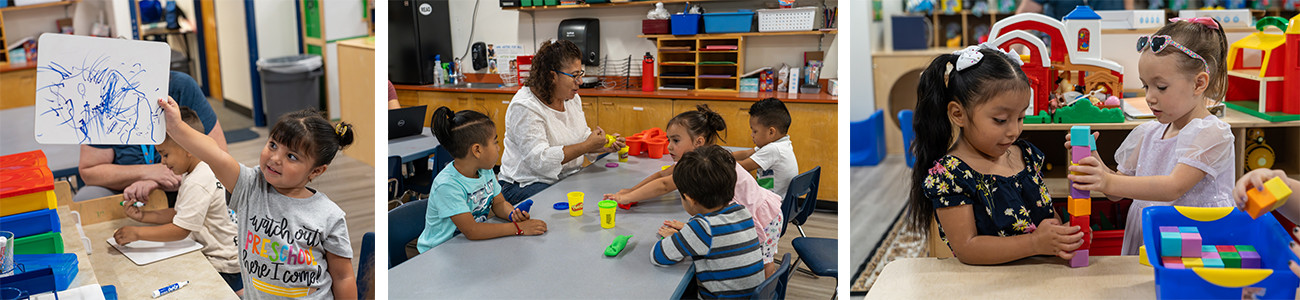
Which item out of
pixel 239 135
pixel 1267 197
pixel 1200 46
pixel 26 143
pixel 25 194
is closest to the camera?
pixel 1267 197

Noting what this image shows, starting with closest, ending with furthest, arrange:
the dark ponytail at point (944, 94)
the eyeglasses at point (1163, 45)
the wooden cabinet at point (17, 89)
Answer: the dark ponytail at point (944, 94) → the eyeglasses at point (1163, 45) → the wooden cabinet at point (17, 89)

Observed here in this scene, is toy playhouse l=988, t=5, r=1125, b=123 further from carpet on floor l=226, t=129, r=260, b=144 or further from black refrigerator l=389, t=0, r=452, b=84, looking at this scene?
carpet on floor l=226, t=129, r=260, b=144

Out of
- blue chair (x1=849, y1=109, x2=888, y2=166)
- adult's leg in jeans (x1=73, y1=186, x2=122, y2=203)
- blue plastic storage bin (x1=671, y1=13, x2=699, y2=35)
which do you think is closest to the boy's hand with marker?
adult's leg in jeans (x1=73, y1=186, x2=122, y2=203)

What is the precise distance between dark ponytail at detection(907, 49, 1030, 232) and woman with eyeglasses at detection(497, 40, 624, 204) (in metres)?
0.66

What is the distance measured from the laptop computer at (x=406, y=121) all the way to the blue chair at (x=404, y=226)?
0.58 feet

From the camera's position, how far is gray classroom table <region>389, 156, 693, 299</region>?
166 cm

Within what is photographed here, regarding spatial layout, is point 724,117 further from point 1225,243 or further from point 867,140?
point 867,140

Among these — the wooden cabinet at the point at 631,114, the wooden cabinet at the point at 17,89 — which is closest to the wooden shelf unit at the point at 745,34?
the wooden cabinet at the point at 631,114

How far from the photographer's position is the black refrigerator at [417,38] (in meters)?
1.78

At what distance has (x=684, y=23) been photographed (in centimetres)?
164

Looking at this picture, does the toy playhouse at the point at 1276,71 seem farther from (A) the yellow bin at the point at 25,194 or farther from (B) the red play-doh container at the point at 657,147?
(A) the yellow bin at the point at 25,194

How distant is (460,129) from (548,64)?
260 millimetres

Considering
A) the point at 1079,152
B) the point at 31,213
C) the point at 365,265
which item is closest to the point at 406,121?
the point at 365,265

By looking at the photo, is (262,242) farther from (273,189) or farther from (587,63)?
(587,63)
